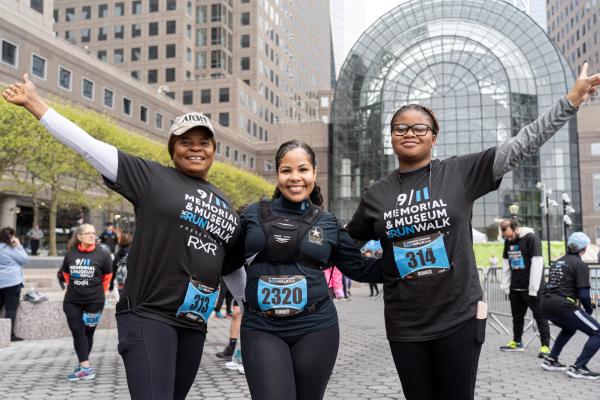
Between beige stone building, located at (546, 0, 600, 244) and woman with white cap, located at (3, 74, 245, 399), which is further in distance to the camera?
beige stone building, located at (546, 0, 600, 244)

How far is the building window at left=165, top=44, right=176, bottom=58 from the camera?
75.4 metres

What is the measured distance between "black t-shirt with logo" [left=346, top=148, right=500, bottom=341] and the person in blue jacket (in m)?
0.34

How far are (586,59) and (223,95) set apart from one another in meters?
47.1

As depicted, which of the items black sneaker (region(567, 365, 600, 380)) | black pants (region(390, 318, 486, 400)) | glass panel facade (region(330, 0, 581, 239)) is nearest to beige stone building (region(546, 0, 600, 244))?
glass panel facade (region(330, 0, 581, 239))

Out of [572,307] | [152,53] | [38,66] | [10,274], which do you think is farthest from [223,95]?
[572,307]

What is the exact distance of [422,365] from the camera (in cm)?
298

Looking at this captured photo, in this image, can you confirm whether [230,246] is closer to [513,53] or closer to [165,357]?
[165,357]

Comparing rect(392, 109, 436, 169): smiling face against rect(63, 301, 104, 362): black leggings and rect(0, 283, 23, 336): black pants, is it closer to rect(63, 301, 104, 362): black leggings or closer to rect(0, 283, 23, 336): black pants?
rect(63, 301, 104, 362): black leggings

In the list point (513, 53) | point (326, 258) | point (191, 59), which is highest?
point (191, 59)

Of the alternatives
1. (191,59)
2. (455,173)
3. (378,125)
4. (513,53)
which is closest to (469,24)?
(513,53)

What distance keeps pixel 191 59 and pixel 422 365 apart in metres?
79.2

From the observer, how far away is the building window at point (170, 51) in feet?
247

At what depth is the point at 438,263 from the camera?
2.95 metres

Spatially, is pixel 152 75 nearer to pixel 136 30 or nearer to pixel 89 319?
pixel 136 30
